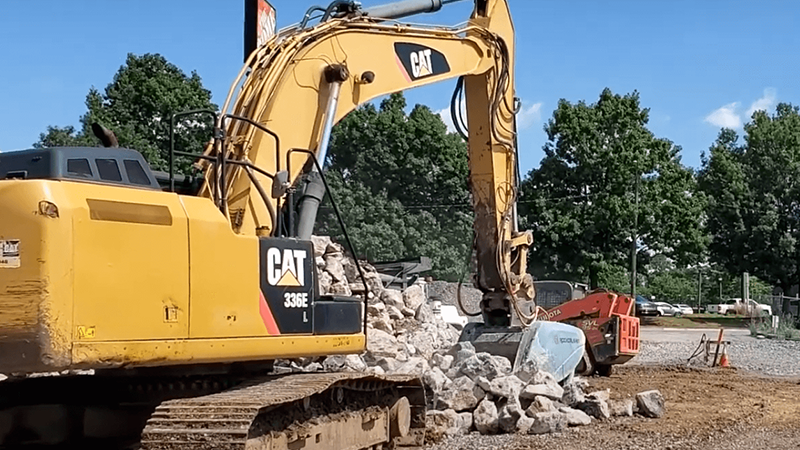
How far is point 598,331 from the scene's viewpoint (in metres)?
17.1

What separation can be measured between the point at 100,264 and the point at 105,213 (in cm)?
29

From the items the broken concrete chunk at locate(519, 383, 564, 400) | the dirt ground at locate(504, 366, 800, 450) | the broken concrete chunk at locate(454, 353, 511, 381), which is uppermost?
the broken concrete chunk at locate(454, 353, 511, 381)

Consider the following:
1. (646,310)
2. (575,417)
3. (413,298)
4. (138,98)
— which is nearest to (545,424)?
(575,417)

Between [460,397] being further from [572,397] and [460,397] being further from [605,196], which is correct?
[605,196]

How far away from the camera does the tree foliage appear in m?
51.4

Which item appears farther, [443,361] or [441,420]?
[443,361]

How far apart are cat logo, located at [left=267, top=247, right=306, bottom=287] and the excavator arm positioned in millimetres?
396

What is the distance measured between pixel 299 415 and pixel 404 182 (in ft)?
141

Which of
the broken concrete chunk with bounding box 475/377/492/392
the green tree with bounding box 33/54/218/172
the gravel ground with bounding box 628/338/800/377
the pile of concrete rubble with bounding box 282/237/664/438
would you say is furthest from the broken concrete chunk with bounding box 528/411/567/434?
the green tree with bounding box 33/54/218/172

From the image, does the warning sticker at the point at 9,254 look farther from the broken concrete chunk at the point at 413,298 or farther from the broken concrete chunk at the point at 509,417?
the broken concrete chunk at the point at 413,298

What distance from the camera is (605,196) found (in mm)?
48344

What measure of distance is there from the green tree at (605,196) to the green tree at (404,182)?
372 centimetres

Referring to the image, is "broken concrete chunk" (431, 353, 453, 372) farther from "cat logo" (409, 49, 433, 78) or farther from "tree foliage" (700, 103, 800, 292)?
"tree foliage" (700, 103, 800, 292)

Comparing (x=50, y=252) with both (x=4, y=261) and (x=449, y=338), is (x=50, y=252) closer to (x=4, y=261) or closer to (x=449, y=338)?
(x=4, y=261)
